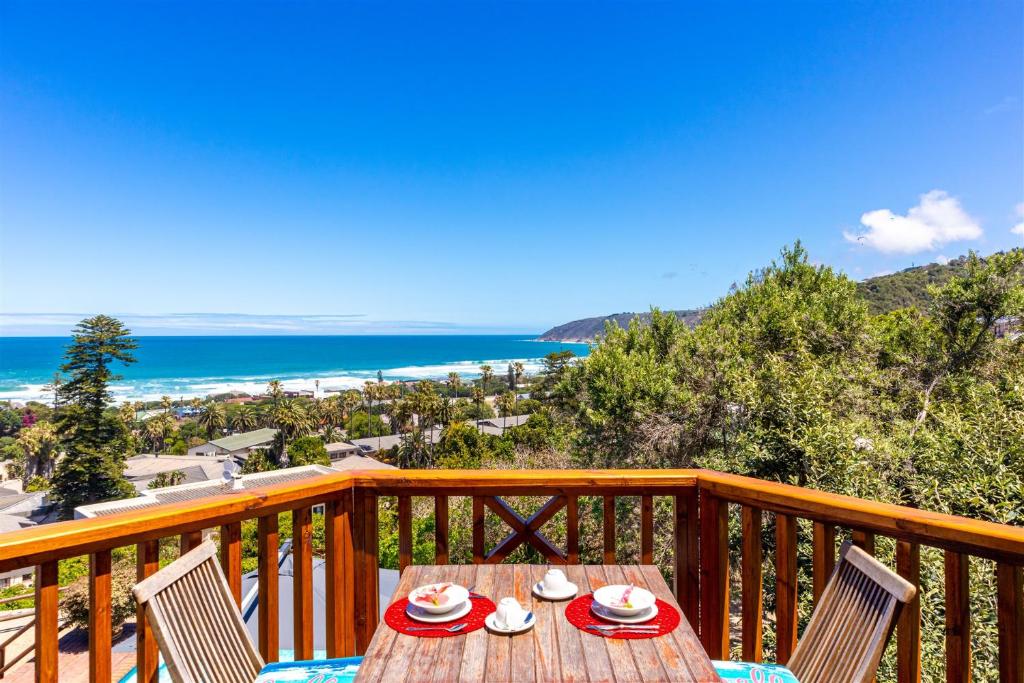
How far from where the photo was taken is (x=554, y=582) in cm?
155

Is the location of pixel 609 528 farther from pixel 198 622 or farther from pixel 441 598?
pixel 198 622

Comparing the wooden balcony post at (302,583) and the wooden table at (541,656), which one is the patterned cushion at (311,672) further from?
the wooden table at (541,656)

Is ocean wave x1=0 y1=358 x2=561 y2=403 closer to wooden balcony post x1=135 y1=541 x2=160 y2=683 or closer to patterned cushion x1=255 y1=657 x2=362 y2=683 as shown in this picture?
patterned cushion x1=255 y1=657 x2=362 y2=683

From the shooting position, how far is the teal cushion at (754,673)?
1.57 meters

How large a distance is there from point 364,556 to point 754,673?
1.50 m

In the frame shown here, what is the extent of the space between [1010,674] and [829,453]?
5559 mm

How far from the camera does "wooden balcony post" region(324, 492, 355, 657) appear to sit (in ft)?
6.65

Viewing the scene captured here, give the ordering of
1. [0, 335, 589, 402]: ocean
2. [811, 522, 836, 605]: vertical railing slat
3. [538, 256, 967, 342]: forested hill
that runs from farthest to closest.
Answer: [0, 335, 589, 402]: ocean, [538, 256, 967, 342]: forested hill, [811, 522, 836, 605]: vertical railing slat

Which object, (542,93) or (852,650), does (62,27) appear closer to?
(542,93)

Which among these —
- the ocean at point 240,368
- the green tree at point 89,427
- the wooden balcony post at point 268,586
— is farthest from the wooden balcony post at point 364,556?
the ocean at point 240,368

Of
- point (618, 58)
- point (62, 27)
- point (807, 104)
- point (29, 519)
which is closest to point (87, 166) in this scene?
point (62, 27)

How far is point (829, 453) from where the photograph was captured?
6254 millimetres

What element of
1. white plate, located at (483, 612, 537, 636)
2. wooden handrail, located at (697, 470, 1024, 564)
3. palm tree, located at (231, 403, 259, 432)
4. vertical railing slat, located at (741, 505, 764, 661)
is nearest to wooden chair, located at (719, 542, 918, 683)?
wooden handrail, located at (697, 470, 1024, 564)

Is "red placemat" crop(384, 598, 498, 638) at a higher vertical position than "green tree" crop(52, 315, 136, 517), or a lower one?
higher
